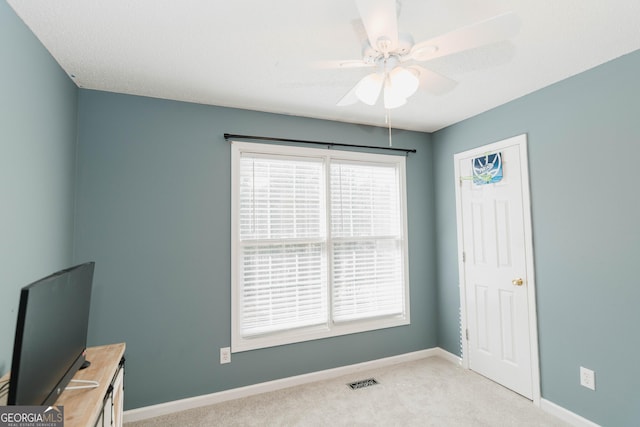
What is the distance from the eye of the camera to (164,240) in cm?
262

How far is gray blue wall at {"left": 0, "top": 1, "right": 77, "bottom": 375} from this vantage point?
1557 millimetres

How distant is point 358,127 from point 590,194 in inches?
80.6

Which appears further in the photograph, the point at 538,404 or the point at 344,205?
the point at 344,205

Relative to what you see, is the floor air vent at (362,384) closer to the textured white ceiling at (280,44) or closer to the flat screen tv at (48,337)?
the flat screen tv at (48,337)

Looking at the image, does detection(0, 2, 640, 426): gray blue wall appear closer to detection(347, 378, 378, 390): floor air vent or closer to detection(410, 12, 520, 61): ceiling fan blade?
detection(347, 378, 378, 390): floor air vent

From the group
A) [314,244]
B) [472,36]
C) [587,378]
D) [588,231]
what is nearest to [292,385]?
[314,244]

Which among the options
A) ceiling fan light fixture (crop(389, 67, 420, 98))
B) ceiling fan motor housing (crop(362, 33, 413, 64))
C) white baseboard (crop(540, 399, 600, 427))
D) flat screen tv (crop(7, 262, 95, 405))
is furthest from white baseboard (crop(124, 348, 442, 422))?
ceiling fan motor housing (crop(362, 33, 413, 64))

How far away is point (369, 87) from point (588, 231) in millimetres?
1915

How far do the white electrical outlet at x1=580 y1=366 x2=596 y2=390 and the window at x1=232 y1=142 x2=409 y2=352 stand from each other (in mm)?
1519

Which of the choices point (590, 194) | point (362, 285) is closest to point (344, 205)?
point (362, 285)

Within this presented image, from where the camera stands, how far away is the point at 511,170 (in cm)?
282

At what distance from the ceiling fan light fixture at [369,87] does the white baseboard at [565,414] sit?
267cm

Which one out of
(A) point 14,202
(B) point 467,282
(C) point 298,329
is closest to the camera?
(A) point 14,202

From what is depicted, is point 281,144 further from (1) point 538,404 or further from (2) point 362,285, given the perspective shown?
(1) point 538,404
